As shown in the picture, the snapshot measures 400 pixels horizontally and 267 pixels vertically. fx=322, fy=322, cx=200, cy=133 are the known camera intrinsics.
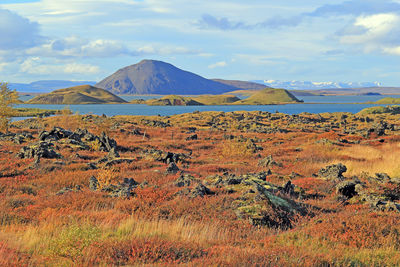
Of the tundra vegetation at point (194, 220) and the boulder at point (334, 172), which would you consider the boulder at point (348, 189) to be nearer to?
the tundra vegetation at point (194, 220)

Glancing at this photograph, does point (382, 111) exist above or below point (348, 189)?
above

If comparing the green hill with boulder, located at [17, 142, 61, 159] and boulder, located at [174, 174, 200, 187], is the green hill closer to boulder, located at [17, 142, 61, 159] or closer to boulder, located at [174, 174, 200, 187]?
boulder, located at [17, 142, 61, 159]

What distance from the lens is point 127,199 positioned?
40.5 ft

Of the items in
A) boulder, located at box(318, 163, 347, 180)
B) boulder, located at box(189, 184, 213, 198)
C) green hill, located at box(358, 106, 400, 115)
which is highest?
green hill, located at box(358, 106, 400, 115)

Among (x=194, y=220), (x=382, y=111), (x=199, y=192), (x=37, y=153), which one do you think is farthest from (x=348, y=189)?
(x=382, y=111)

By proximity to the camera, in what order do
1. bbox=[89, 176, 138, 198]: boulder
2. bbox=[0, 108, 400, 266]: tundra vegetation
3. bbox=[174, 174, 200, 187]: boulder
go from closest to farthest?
bbox=[0, 108, 400, 266]: tundra vegetation
bbox=[89, 176, 138, 198]: boulder
bbox=[174, 174, 200, 187]: boulder

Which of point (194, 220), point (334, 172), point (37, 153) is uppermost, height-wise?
point (37, 153)

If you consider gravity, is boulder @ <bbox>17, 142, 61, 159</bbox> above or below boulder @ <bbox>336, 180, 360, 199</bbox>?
above

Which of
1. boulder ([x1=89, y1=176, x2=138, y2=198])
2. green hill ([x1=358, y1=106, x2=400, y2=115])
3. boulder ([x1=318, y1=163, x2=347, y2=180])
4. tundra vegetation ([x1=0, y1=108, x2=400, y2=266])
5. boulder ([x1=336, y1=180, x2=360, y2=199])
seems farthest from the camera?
green hill ([x1=358, y1=106, x2=400, y2=115])

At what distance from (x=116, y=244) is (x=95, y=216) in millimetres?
3158

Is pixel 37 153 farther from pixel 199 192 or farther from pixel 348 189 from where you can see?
pixel 348 189

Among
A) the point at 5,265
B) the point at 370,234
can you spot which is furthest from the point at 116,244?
the point at 370,234

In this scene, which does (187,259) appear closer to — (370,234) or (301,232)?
(301,232)

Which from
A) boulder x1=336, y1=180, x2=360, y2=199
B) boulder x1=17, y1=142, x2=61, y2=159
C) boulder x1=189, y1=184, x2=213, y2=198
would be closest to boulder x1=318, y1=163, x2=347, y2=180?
boulder x1=336, y1=180, x2=360, y2=199
